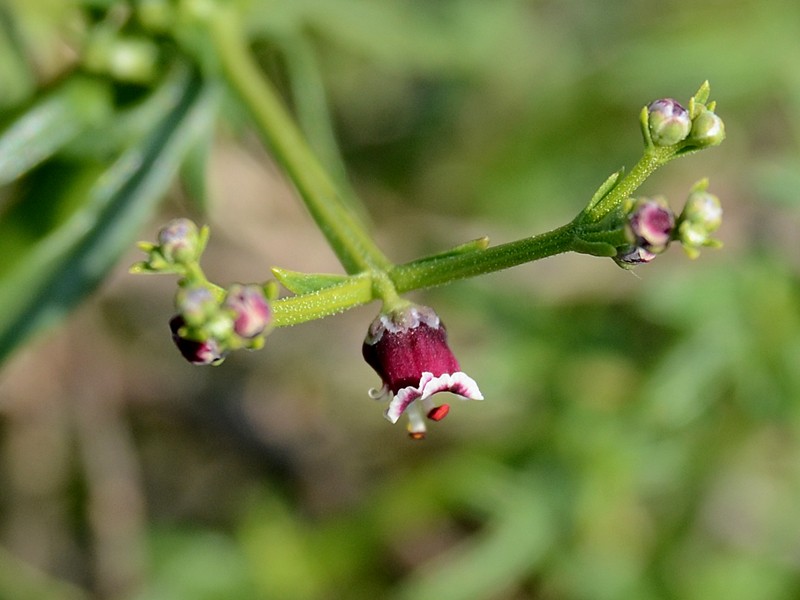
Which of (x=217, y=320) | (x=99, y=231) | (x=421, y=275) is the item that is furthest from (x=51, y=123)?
(x=217, y=320)

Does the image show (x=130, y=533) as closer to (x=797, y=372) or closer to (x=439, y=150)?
(x=439, y=150)

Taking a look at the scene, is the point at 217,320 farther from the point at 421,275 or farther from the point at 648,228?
the point at 648,228

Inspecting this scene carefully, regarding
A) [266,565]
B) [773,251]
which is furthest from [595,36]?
[266,565]

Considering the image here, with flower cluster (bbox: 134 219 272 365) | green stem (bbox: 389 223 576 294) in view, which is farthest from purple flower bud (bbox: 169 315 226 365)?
green stem (bbox: 389 223 576 294)

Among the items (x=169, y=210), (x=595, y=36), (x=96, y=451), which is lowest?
(x=96, y=451)

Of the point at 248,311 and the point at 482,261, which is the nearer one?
the point at 248,311

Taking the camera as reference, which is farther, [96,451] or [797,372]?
[96,451]

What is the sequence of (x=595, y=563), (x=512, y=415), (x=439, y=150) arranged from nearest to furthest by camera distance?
(x=595, y=563) < (x=512, y=415) < (x=439, y=150)
